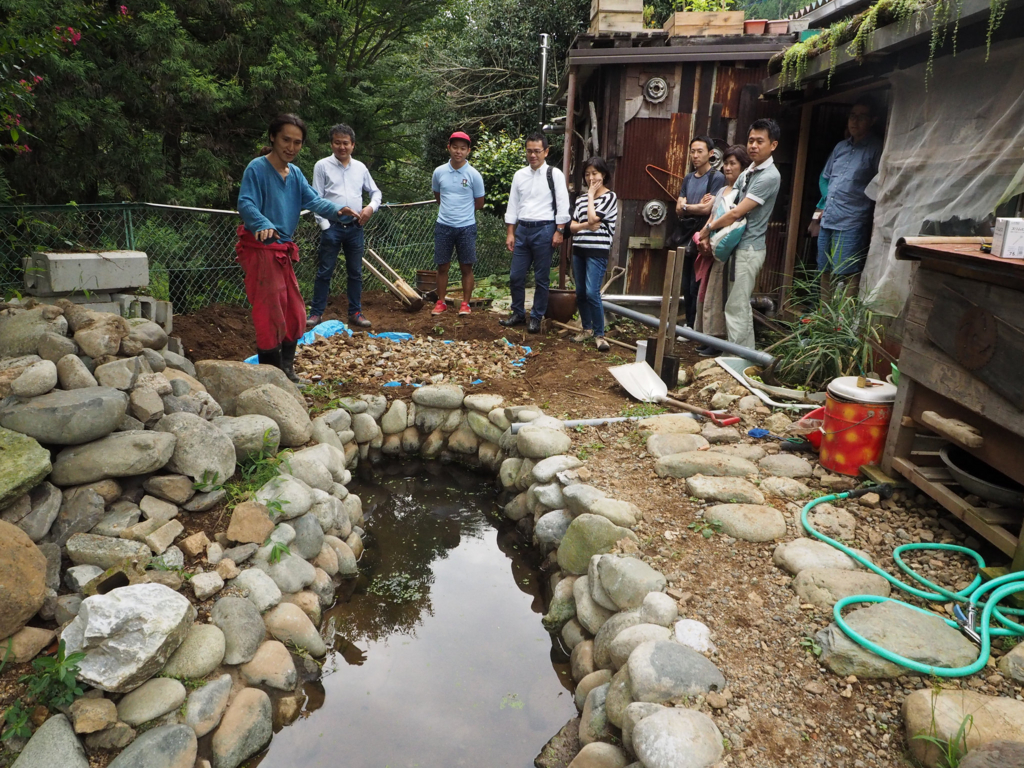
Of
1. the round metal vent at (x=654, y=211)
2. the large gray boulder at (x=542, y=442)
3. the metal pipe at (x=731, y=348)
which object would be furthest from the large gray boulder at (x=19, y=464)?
the round metal vent at (x=654, y=211)

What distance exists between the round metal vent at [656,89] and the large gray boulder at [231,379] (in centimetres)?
463

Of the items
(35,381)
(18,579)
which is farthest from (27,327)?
(18,579)

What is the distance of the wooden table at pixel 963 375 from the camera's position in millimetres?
2590

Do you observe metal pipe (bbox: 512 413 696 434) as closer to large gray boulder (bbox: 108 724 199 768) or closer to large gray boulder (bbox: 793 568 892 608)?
large gray boulder (bbox: 793 568 892 608)

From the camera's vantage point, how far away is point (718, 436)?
410 centimetres

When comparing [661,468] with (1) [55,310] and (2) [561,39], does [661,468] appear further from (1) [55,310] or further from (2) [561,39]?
(2) [561,39]

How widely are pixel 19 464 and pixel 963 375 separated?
3.94 m

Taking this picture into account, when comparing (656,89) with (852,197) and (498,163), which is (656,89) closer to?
(852,197)

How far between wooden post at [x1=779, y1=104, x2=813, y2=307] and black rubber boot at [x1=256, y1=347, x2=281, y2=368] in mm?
4283

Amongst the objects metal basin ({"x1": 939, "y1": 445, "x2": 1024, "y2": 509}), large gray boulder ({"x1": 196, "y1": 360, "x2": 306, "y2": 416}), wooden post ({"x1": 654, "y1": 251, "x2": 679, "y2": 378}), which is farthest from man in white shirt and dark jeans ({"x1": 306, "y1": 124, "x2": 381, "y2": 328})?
metal basin ({"x1": 939, "y1": 445, "x2": 1024, "y2": 509})

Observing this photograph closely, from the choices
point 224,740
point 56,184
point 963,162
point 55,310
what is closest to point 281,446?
point 55,310

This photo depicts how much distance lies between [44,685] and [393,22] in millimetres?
12711

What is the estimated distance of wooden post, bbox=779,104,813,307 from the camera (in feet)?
20.2

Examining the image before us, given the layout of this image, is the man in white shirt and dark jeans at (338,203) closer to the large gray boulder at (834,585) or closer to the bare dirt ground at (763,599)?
the bare dirt ground at (763,599)
